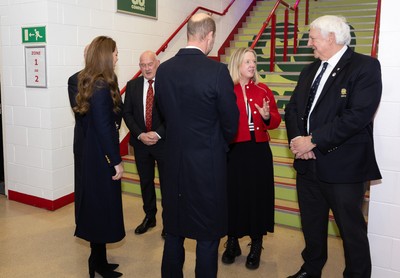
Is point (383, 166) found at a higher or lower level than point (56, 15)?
lower

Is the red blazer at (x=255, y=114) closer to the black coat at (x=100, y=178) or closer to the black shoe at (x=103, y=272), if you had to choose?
the black coat at (x=100, y=178)

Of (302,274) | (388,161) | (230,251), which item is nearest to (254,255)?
(230,251)

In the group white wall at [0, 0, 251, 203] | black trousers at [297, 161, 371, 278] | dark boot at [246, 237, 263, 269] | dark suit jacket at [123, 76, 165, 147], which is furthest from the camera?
white wall at [0, 0, 251, 203]

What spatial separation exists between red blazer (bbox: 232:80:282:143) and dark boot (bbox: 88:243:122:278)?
4.06 ft

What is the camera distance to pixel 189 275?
301cm

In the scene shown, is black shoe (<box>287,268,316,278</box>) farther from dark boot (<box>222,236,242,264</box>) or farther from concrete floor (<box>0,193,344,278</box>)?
dark boot (<box>222,236,242,264</box>)

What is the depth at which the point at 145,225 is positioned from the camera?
3.86 meters

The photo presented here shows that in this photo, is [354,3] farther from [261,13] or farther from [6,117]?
[6,117]

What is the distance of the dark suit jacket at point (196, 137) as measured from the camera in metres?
2.15

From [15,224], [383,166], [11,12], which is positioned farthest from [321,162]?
[11,12]

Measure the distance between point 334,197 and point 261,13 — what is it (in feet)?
21.7

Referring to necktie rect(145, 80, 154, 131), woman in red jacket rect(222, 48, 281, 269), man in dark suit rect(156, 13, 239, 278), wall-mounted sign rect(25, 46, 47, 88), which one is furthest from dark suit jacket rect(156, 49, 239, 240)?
wall-mounted sign rect(25, 46, 47, 88)

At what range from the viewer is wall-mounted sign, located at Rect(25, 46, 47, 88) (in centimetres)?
421

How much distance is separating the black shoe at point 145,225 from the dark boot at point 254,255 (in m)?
1.13
